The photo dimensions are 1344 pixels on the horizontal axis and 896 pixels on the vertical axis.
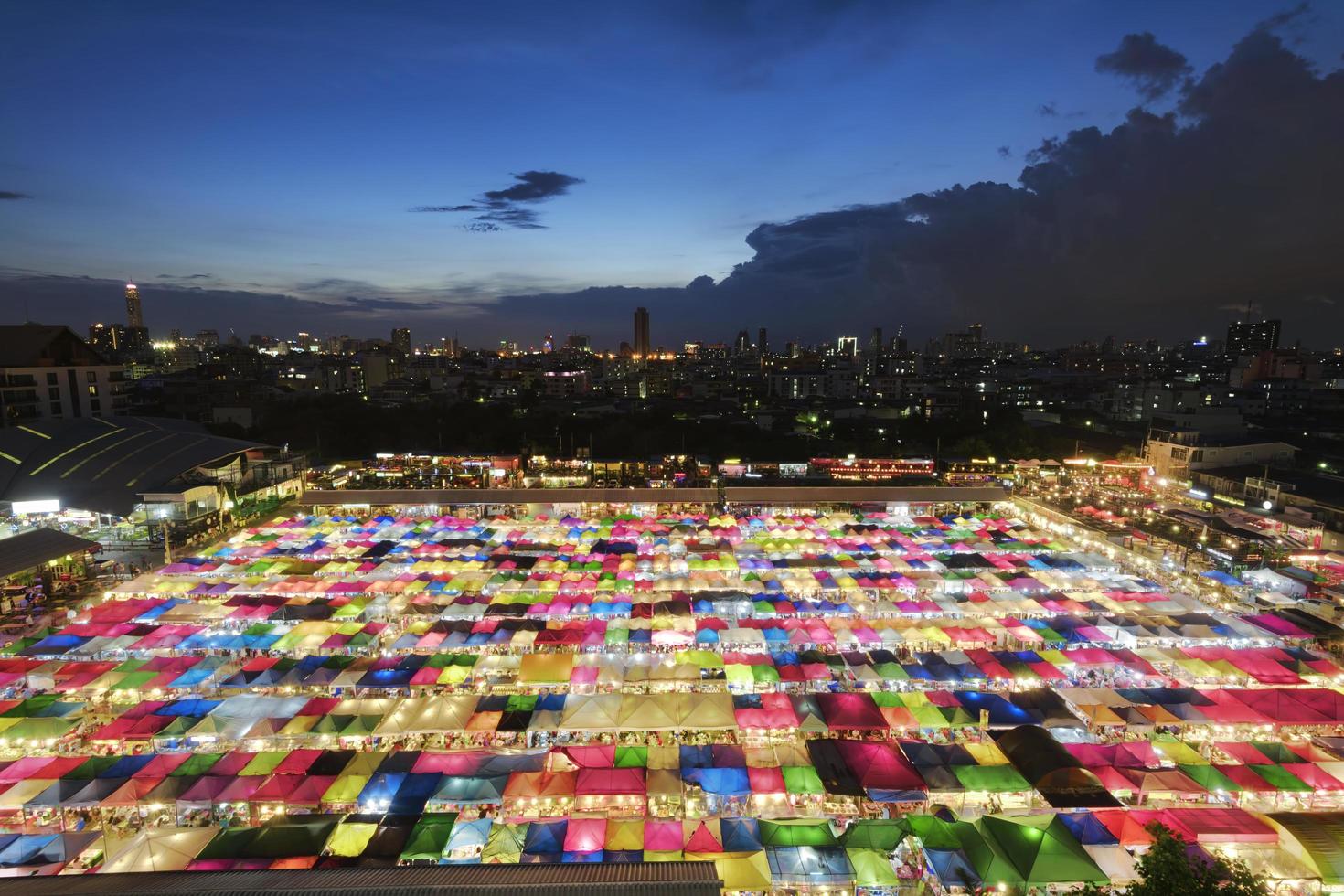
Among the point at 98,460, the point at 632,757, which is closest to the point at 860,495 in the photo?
the point at 632,757

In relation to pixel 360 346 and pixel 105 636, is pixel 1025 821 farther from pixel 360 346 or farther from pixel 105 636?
pixel 360 346

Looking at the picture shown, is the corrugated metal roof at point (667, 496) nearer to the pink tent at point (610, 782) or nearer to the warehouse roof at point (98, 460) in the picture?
the warehouse roof at point (98, 460)

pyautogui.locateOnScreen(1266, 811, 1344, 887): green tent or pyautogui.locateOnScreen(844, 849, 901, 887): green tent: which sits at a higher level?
pyautogui.locateOnScreen(1266, 811, 1344, 887): green tent

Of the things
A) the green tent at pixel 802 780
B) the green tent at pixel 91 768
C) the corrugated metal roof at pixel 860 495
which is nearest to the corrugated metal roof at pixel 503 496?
the corrugated metal roof at pixel 860 495

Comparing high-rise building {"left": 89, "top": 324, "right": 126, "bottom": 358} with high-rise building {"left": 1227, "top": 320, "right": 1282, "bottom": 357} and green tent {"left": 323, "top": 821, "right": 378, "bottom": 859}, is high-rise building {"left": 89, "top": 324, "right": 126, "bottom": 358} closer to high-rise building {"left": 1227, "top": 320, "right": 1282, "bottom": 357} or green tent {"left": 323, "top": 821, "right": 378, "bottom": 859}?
green tent {"left": 323, "top": 821, "right": 378, "bottom": 859}

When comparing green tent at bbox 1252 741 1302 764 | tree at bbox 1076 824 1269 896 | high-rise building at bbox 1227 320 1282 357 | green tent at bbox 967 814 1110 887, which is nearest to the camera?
tree at bbox 1076 824 1269 896

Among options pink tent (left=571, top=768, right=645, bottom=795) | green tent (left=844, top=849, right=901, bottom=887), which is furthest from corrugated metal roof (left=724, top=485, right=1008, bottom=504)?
green tent (left=844, top=849, right=901, bottom=887)

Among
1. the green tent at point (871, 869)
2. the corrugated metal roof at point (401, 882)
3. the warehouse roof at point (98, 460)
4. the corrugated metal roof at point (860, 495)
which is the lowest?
the green tent at point (871, 869)
